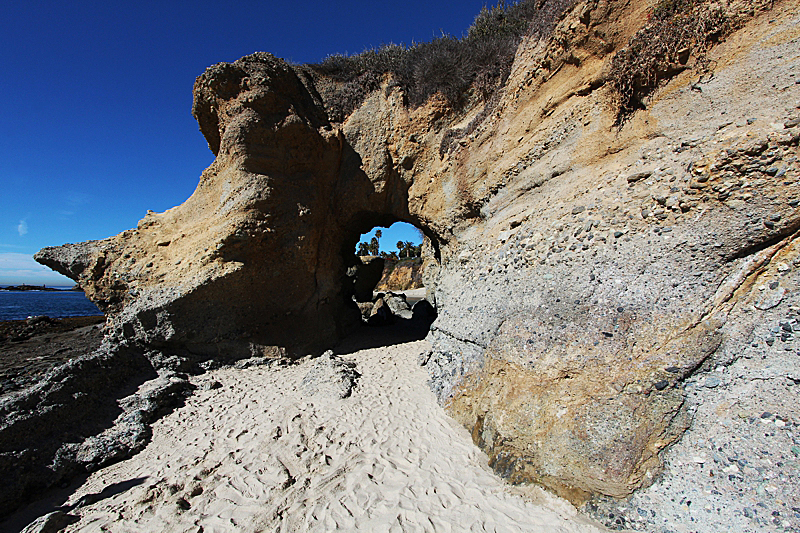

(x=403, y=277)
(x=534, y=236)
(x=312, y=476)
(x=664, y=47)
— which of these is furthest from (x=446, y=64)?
(x=403, y=277)

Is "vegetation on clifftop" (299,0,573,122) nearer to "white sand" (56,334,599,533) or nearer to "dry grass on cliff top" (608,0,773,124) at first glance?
"dry grass on cliff top" (608,0,773,124)

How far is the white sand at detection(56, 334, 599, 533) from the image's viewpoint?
9.83 feet

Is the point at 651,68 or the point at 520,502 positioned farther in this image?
the point at 651,68

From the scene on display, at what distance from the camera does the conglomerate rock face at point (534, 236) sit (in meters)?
2.94

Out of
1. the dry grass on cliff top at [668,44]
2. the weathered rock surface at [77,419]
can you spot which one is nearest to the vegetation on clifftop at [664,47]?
the dry grass on cliff top at [668,44]

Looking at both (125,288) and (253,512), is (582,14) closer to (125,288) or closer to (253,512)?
(253,512)

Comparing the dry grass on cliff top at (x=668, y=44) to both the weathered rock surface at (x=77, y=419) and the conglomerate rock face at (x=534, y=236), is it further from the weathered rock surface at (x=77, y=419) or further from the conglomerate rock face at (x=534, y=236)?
the weathered rock surface at (x=77, y=419)

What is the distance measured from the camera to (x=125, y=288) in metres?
6.70

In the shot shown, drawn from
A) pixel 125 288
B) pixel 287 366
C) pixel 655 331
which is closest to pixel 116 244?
pixel 125 288

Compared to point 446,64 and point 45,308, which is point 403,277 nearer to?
point 446,64

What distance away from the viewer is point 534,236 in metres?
4.46

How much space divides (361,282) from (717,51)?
11619 millimetres

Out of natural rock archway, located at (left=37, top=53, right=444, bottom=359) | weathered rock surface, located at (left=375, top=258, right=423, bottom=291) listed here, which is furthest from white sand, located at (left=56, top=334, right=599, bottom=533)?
weathered rock surface, located at (left=375, top=258, right=423, bottom=291)

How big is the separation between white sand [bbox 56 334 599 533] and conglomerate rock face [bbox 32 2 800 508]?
1.45ft
